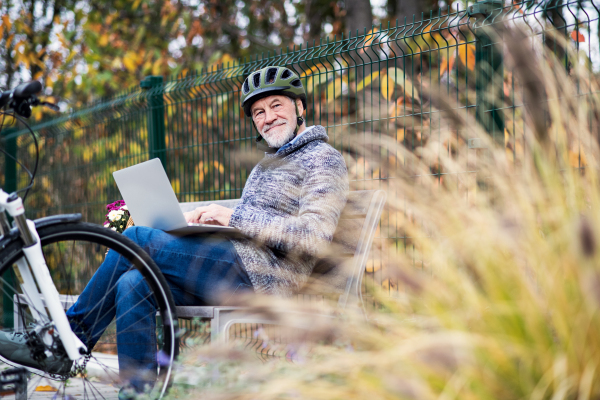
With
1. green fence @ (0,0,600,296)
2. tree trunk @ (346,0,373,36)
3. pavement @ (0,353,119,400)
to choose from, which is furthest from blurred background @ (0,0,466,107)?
pavement @ (0,353,119,400)

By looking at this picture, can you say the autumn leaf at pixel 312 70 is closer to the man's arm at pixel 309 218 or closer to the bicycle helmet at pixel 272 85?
the bicycle helmet at pixel 272 85

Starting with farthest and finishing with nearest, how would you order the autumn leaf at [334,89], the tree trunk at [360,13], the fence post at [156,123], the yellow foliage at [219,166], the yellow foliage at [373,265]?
the tree trunk at [360,13], the fence post at [156,123], the yellow foliage at [219,166], the autumn leaf at [334,89], the yellow foliage at [373,265]

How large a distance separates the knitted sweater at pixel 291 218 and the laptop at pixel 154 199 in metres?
0.13

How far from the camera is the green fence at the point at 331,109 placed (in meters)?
2.90

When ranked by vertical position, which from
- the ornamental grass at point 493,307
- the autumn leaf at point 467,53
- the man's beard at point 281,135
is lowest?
the ornamental grass at point 493,307

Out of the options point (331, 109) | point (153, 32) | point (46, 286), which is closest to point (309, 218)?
point (46, 286)

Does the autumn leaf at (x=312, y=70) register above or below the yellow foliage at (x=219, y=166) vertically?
above

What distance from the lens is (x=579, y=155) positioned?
263 cm

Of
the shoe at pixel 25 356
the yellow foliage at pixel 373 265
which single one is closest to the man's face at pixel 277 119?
the yellow foliage at pixel 373 265

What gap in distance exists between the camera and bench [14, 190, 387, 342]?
246 centimetres

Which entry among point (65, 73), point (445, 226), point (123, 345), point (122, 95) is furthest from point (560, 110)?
point (65, 73)

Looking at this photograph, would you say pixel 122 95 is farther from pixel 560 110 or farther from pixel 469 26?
pixel 560 110

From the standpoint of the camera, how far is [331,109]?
3.85 metres

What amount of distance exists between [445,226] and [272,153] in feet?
5.69
